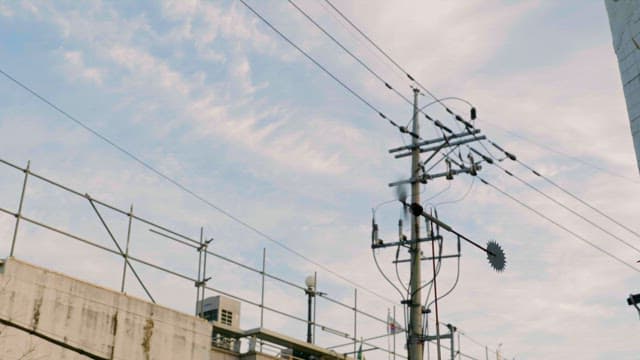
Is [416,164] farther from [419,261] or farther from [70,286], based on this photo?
[70,286]

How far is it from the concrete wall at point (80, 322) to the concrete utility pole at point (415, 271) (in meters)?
5.97

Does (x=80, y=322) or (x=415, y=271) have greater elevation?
(x=415, y=271)

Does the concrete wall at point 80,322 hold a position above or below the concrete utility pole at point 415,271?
below

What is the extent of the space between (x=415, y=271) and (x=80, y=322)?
9.99 m

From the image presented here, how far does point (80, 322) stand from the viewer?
1570cm

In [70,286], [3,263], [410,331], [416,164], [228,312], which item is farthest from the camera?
[416,164]

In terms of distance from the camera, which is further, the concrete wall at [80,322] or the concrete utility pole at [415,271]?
the concrete utility pole at [415,271]

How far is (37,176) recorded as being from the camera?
654 inches

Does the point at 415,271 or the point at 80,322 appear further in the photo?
the point at 415,271

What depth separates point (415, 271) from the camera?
73.1 ft

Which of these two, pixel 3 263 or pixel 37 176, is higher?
pixel 37 176

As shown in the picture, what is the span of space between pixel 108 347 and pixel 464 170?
498 inches

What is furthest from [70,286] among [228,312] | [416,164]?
[416,164]

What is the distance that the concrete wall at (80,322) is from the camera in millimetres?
14617
